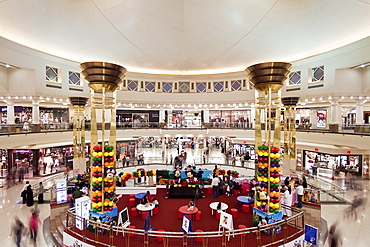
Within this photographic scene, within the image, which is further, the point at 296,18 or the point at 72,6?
the point at 296,18

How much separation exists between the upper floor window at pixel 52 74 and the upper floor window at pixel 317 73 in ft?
79.8

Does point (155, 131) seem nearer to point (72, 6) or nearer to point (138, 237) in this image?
point (72, 6)

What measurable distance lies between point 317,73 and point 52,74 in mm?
24692

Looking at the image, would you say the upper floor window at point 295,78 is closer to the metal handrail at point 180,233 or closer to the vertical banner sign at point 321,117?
the vertical banner sign at point 321,117

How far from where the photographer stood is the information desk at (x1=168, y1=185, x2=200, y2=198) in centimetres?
1080

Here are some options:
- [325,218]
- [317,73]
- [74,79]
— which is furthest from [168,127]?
[325,218]

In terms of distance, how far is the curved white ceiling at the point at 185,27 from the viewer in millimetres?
13250

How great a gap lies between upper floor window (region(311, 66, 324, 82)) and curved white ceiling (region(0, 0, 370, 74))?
1.63 meters

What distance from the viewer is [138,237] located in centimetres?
692

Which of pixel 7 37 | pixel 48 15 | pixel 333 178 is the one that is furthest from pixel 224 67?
pixel 7 37

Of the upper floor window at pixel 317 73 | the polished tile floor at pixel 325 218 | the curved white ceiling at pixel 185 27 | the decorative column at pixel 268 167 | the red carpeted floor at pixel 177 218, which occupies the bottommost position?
the polished tile floor at pixel 325 218

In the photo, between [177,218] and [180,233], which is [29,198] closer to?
[177,218]

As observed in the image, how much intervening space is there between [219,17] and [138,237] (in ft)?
46.1

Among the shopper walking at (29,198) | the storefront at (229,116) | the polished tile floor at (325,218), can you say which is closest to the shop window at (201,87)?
the storefront at (229,116)
